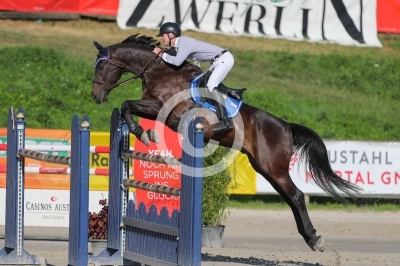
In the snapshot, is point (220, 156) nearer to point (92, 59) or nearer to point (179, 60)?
point (179, 60)

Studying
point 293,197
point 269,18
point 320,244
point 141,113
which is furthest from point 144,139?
point 269,18

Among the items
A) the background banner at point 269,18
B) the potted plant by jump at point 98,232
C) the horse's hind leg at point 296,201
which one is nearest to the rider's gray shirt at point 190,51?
the horse's hind leg at point 296,201

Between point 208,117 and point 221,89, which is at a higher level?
point 221,89

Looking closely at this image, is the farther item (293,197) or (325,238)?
(325,238)

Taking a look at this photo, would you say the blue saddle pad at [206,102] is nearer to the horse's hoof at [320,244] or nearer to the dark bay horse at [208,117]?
the dark bay horse at [208,117]

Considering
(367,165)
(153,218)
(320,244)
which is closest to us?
(153,218)

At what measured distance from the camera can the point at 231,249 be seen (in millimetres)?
9188

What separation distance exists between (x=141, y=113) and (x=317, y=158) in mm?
1989

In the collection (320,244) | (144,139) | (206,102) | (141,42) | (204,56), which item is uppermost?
(141,42)

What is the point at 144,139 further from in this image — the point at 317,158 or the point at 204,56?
the point at 317,158

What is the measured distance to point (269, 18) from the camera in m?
19.4

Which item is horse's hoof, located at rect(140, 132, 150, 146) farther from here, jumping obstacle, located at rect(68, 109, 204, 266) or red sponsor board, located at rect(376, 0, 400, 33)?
red sponsor board, located at rect(376, 0, 400, 33)

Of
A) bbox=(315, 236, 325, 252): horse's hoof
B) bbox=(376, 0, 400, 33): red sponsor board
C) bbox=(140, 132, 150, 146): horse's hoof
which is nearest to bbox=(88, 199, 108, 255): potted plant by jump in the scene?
bbox=(140, 132, 150, 146): horse's hoof

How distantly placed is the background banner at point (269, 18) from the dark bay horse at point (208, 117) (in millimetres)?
10580
